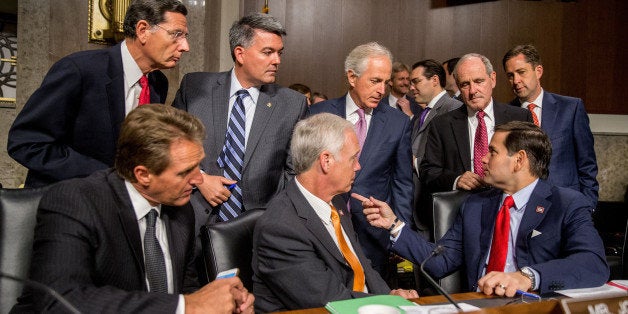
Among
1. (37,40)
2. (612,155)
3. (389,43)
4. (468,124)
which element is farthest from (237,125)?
(612,155)

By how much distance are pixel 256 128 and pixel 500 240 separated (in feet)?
3.82

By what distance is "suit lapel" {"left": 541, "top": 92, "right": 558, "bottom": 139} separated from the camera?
334cm

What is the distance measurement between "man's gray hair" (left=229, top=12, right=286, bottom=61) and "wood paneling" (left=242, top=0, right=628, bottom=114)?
10.2ft

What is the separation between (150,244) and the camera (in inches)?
68.2

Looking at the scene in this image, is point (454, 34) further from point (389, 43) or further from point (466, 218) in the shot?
point (466, 218)

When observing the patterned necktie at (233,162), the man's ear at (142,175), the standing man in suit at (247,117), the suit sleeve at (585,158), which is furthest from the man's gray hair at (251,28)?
the suit sleeve at (585,158)

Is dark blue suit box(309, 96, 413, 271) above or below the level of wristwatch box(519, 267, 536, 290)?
above

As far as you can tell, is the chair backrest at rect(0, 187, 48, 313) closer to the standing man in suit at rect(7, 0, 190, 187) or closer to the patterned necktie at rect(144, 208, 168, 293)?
the patterned necktie at rect(144, 208, 168, 293)

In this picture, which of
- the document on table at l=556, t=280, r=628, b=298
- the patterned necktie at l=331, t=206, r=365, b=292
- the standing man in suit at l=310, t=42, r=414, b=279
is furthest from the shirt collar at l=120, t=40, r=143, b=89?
the document on table at l=556, t=280, r=628, b=298

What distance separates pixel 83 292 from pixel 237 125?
137cm

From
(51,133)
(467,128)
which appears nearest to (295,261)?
(51,133)

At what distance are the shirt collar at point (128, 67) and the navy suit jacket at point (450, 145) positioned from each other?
5.48ft

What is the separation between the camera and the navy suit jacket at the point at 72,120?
2150 mm

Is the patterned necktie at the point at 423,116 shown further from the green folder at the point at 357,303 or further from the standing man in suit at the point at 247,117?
the green folder at the point at 357,303
